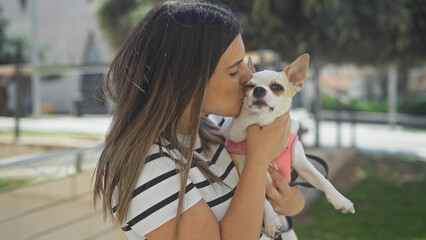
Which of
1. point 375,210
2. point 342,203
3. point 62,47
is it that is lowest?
point 375,210

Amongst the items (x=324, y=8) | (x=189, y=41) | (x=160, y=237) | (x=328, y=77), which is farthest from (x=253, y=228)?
(x=328, y=77)

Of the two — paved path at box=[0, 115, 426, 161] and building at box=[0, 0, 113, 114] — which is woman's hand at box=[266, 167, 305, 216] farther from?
paved path at box=[0, 115, 426, 161]

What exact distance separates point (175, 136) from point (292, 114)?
91cm

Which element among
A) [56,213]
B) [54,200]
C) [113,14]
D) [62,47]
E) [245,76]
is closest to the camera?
[245,76]

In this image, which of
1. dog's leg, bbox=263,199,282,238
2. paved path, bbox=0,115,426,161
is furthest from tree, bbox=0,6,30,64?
dog's leg, bbox=263,199,282,238

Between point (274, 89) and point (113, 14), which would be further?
point (113, 14)

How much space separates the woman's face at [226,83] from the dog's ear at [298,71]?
0.26 meters

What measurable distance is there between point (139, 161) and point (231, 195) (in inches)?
12.1

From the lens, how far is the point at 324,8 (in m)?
6.48

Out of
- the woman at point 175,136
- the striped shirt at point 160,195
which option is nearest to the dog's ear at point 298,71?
the woman at point 175,136

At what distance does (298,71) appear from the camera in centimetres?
148

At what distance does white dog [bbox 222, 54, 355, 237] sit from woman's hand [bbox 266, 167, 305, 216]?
2cm

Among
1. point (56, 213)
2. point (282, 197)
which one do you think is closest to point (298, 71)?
point (282, 197)

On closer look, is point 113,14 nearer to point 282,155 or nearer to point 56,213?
point 56,213
